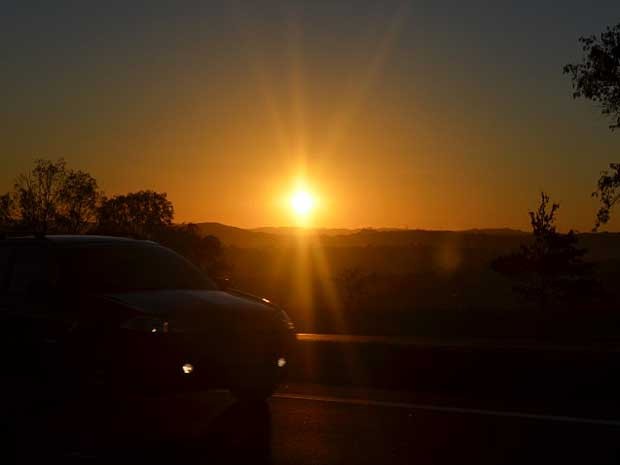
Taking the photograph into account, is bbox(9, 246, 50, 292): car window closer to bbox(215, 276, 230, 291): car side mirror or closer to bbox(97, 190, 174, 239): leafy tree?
bbox(215, 276, 230, 291): car side mirror

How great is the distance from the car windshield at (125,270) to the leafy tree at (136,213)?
50.0 metres

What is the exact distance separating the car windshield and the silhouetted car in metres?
0.01

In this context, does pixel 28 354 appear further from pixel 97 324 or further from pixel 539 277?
pixel 539 277

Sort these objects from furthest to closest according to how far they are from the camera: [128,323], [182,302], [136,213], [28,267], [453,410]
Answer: [136,213], [28,267], [453,410], [182,302], [128,323]

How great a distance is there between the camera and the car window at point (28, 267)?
30.9ft

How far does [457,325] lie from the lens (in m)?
36.2

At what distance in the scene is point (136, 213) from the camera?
7056 cm

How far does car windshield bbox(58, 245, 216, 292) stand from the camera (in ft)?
29.5

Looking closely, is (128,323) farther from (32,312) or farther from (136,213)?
(136,213)

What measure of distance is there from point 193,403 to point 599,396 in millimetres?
3898

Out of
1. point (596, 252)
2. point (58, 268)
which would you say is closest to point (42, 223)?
point (58, 268)

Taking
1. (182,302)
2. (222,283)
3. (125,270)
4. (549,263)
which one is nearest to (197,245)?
(549,263)

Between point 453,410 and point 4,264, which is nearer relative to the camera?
point 453,410

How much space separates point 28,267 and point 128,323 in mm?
1846
